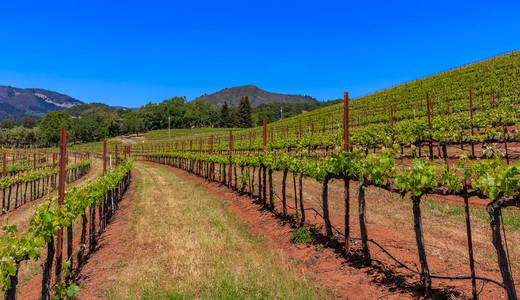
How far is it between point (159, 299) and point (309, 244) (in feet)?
13.1

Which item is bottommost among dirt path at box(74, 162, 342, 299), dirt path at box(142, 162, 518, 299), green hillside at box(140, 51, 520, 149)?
dirt path at box(74, 162, 342, 299)

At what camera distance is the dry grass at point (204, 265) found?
5.26 meters

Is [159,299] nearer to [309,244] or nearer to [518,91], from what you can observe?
[309,244]

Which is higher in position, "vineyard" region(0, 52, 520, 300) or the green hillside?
the green hillside

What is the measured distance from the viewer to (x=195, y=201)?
523 inches

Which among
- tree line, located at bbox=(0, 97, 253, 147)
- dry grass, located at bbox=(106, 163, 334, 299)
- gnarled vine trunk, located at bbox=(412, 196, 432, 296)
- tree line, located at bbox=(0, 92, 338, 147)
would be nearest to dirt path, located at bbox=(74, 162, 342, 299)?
dry grass, located at bbox=(106, 163, 334, 299)

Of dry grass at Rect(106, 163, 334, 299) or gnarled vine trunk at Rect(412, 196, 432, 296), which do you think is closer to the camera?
gnarled vine trunk at Rect(412, 196, 432, 296)

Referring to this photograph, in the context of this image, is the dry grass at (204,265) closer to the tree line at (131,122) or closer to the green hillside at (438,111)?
the green hillside at (438,111)

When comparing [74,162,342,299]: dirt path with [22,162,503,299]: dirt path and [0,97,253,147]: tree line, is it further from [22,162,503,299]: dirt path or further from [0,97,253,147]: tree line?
[0,97,253,147]: tree line

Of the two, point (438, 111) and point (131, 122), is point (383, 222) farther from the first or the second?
point (131, 122)

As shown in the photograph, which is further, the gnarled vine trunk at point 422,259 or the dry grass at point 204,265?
the dry grass at point 204,265

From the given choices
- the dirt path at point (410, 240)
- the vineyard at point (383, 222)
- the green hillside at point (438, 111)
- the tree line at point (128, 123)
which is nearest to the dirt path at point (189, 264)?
the vineyard at point (383, 222)

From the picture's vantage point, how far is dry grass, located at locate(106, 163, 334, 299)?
207 inches

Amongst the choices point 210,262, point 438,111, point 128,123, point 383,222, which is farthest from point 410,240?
point 128,123
